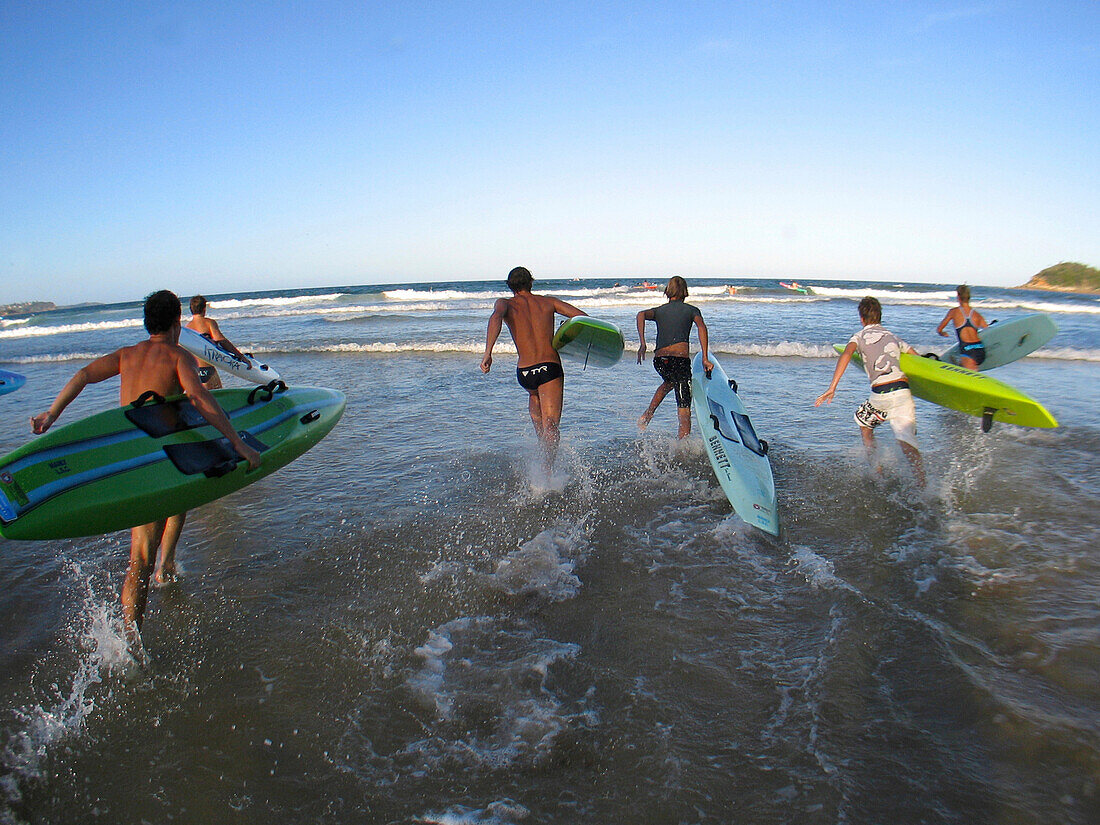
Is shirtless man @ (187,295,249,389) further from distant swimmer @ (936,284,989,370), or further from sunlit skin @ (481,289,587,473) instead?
distant swimmer @ (936,284,989,370)

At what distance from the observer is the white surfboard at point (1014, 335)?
845 cm

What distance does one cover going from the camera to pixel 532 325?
5.57 meters

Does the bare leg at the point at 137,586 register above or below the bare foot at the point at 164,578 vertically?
above

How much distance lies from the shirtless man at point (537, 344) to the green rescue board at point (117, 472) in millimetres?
2518

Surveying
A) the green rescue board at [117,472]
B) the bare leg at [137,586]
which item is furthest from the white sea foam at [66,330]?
the bare leg at [137,586]

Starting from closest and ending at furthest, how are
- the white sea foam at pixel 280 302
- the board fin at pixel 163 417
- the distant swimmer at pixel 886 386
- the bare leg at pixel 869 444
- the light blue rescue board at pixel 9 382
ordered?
1. the board fin at pixel 163 417
2. the distant swimmer at pixel 886 386
3. the bare leg at pixel 869 444
4. the light blue rescue board at pixel 9 382
5. the white sea foam at pixel 280 302

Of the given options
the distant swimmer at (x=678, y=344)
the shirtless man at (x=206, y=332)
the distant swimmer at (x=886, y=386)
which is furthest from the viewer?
the shirtless man at (x=206, y=332)

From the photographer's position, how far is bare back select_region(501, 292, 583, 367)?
18.3 ft

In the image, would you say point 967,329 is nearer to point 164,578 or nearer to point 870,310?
point 870,310

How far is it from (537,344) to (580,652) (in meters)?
3.13

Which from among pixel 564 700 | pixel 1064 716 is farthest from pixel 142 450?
pixel 1064 716

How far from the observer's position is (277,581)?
3.93 m

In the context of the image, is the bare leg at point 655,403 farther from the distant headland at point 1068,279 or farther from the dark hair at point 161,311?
the distant headland at point 1068,279

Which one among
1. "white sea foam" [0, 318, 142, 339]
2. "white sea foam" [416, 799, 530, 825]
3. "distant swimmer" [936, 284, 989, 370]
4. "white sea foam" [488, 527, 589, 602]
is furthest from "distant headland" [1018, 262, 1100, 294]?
"white sea foam" [0, 318, 142, 339]
